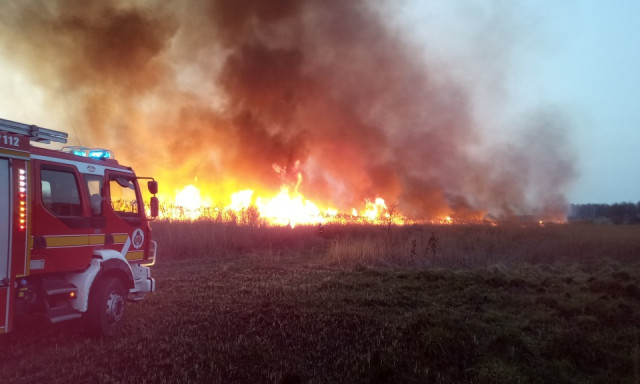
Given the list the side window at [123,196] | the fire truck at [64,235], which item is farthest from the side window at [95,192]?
the side window at [123,196]

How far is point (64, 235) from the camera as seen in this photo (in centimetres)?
558

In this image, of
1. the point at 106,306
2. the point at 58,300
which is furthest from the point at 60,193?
the point at 106,306

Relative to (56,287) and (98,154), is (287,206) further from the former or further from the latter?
(56,287)

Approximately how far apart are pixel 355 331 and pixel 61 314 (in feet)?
13.1

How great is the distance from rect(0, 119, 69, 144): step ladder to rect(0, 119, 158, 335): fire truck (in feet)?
0.04

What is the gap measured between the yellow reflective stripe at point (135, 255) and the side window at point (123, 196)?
0.64 m

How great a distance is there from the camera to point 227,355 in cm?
514

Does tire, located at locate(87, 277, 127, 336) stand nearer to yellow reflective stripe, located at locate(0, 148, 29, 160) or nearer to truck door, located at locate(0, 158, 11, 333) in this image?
truck door, located at locate(0, 158, 11, 333)

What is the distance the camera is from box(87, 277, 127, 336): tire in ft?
19.1

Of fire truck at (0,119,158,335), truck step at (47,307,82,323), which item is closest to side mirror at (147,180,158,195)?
fire truck at (0,119,158,335)

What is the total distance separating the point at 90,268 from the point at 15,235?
1163 mm

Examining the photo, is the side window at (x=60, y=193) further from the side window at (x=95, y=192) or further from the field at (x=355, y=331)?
the field at (x=355, y=331)

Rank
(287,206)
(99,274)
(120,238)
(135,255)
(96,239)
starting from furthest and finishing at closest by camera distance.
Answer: (287,206) → (135,255) → (120,238) → (96,239) → (99,274)

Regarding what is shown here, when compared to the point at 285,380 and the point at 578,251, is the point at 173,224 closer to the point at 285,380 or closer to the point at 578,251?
the point at 285,380
